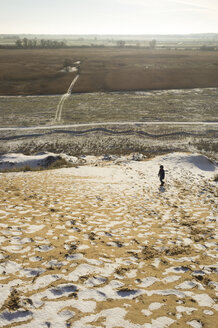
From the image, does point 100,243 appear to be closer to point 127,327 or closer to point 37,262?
A: point 37,262

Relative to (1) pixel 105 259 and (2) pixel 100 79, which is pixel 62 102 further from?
(1) pixel 105 259

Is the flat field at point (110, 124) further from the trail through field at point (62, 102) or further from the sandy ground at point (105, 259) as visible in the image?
the sandy ground at point (105, 259)

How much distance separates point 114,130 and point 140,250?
99.6 ft

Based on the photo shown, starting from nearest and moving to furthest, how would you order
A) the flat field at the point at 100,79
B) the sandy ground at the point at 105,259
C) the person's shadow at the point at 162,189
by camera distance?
1. the sandy ground at the point at 105,259
2. the person's shadow at the point at 162,189
3. the flat field at the point at 100,79

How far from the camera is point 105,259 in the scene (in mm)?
6309

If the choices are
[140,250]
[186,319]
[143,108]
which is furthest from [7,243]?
[143,108]

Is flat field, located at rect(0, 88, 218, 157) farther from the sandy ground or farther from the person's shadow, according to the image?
the sandy ground

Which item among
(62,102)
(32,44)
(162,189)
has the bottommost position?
(162,189)

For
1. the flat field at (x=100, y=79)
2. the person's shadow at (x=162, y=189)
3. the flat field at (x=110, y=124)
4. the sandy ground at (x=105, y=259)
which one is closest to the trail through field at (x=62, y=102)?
the flat field at (x=110, y=124)

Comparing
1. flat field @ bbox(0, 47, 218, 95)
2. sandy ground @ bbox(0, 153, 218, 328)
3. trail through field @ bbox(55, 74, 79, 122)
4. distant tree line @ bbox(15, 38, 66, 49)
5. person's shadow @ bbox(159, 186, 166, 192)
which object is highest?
distant tree line @ bbox(15, 38, 66, 49)

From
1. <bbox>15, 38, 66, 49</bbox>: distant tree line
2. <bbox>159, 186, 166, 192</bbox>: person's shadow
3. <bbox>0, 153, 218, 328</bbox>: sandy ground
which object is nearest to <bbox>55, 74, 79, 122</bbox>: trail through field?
<bbox>159, 186, 166, 192</bbox>: person's shadow

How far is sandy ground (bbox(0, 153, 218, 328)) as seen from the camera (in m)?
4.39

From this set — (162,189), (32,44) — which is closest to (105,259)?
(162,189)

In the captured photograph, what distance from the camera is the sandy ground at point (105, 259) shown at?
14.4 ft
